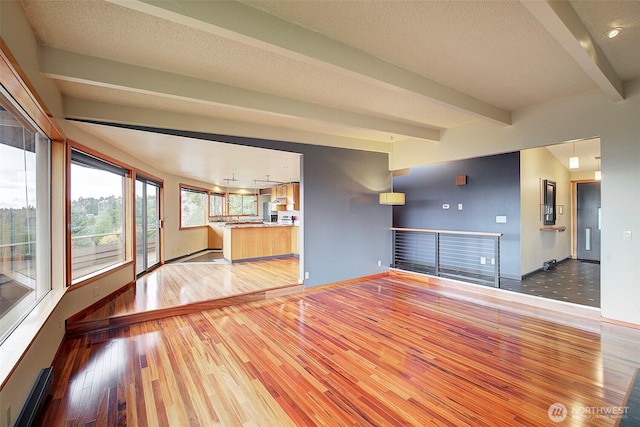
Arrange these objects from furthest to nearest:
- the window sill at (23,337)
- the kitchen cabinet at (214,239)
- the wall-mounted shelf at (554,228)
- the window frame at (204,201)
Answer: the kitchen cabinet at (214,239), the window frame at (204,201), the wall-mounted shelf at (554,228), the window sill at (23,337)

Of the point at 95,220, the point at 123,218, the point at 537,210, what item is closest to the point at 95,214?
the point at 95,220

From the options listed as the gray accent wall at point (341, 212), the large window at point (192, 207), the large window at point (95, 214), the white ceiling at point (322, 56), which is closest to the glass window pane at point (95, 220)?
the large window at point (95, 214)

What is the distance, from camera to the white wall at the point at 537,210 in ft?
16.8

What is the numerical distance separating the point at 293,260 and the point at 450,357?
5.05 meters

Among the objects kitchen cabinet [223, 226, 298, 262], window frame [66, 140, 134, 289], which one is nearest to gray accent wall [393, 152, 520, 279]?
kitchen cabinet [223, 226, 298, 262]

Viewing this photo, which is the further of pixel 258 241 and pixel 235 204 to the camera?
pixel 235 204

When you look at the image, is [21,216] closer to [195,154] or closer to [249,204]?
[195,154]

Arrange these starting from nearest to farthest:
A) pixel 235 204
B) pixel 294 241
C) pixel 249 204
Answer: pixel 294 241, pixel 235 204, pixel 249 204

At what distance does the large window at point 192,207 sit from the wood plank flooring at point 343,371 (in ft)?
16.3

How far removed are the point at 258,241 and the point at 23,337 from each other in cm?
530

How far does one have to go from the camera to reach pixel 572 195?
7363 mm

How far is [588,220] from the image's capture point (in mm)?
7055

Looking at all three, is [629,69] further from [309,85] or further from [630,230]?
[309,85]

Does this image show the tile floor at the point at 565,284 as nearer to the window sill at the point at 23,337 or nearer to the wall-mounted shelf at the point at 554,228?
the wall-mounted shelf at the point at 554,228
